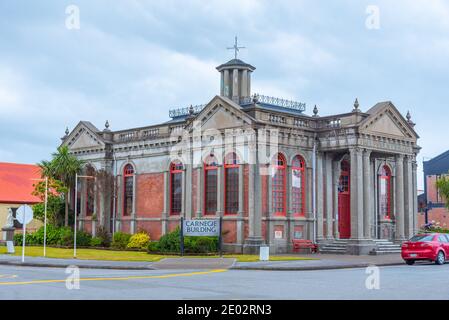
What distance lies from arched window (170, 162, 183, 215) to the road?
45.9 feet

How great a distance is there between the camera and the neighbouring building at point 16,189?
49688 millimetres

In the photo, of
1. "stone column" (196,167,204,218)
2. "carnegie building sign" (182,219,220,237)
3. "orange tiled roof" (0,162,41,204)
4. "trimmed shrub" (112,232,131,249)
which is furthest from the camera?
"orange tiled roof" (0,162,41,204)

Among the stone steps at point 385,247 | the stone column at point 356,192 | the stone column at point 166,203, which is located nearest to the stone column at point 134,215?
the stone column at point 166,203

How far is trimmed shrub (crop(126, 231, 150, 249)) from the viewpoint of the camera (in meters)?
36.5

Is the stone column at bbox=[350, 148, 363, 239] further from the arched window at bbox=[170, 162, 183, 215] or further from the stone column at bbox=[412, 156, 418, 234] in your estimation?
the arched window at bbox=[170, 162, 183, 215]

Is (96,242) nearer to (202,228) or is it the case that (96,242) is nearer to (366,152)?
(202,228)

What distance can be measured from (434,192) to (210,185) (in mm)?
37003

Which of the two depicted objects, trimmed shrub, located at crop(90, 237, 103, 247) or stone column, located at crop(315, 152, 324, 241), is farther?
trimmed shrub, located at crop(90, 237, 103, 247)

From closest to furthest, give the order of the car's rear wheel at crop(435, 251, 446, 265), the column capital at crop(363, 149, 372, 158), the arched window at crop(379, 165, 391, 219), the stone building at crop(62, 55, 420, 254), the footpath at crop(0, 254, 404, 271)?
the footpath at crop(0, 254, 404, 271) < the car's rear wheel at crop(435, 251, 446, 265) < the stone building at crop(62, 55, 420, 254) < the column capital at crop(363, 149, 372, 158) < the arched window at crop(379, 165, 391, 219)

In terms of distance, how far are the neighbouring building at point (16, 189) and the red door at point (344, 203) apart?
2223cm

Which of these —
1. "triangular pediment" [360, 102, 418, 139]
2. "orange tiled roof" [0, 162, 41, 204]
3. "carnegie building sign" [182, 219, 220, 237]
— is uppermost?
"triangular pediment" [360, 102, 418, 139]

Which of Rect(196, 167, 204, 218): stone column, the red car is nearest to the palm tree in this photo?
Rect(196, 167, 204, 218): stone column

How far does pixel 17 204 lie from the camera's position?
5072 centimetres
